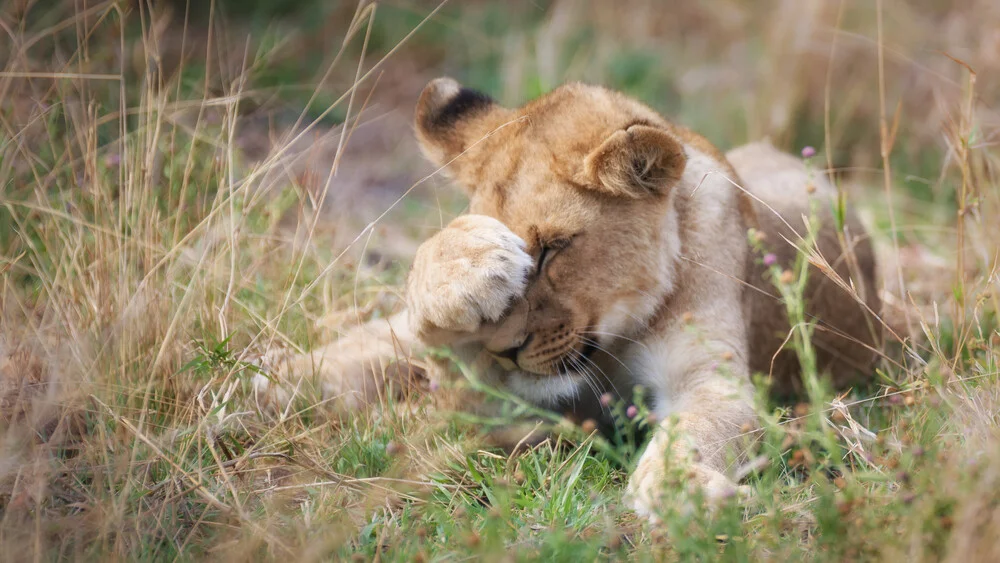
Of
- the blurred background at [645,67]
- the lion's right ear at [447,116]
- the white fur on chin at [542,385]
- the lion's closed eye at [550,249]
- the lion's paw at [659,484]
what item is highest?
the lion's right ear at [447,116]

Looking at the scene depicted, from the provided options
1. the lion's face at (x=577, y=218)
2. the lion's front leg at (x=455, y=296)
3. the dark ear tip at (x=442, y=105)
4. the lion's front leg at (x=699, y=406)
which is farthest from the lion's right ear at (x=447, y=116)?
the lion's front leg at (x=699, y=406)

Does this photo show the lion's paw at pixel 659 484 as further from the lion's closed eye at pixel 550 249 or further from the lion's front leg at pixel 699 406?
the lion's closed eye at pixel 550 249

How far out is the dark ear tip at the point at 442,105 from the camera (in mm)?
3484

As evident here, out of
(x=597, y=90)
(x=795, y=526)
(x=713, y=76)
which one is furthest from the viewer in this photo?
(x=713, y=76)

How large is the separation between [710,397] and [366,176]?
3634 mm

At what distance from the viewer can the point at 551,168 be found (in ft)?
10.0

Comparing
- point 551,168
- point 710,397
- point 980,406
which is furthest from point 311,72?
point 980,406

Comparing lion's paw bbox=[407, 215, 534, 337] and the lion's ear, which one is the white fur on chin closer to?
lion's paw bbox=[407, 215, 534, 337]

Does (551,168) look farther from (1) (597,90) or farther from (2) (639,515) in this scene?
(2) (639,515)

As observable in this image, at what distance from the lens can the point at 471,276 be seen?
9.08 feet

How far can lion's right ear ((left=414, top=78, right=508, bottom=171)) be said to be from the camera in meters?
3.45

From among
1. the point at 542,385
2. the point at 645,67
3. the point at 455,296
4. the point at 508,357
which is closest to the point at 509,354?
the point at 508,357

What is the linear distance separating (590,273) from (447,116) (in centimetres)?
86

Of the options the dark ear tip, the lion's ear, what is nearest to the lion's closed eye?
the lion's ear
